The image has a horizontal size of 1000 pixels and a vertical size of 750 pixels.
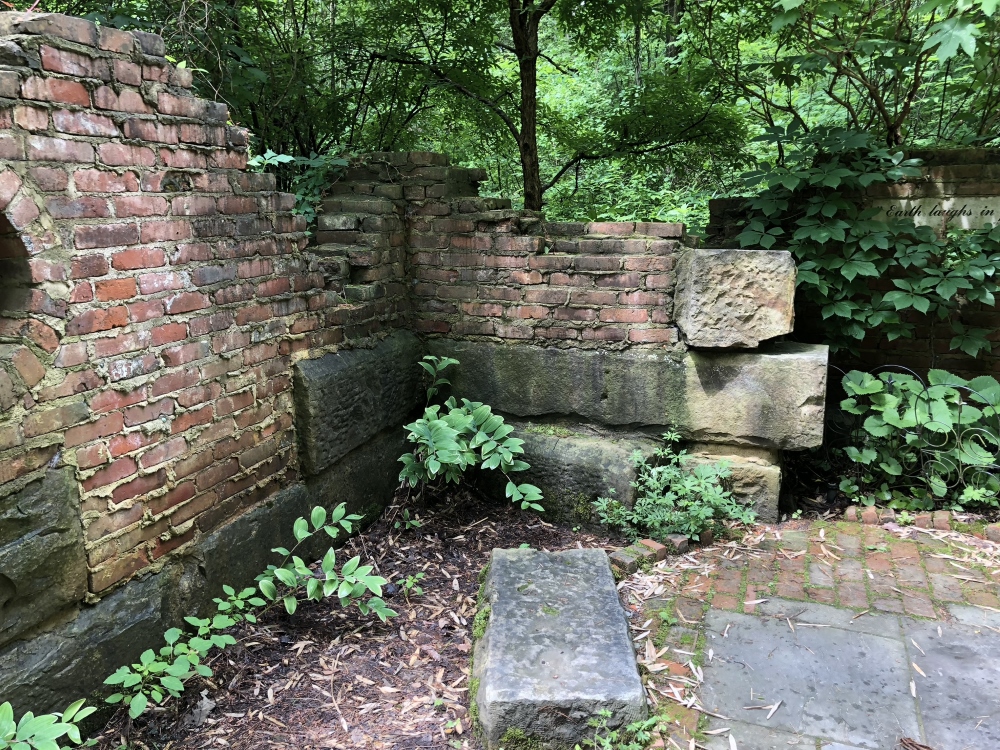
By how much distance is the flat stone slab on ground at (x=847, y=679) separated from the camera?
2.13 m

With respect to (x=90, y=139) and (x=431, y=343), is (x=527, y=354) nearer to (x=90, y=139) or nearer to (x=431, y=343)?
(x=431, y=343)

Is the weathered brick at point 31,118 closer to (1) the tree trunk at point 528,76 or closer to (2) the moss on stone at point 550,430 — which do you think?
(2) the moss on stone at point 550,430

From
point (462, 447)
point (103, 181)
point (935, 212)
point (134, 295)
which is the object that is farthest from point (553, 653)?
point (935, 212)

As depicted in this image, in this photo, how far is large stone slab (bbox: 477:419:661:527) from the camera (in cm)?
359

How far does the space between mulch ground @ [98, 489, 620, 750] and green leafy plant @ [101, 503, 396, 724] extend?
0.26 feet

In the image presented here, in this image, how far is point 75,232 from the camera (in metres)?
2.02

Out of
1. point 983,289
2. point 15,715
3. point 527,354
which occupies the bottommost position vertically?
point 15,715

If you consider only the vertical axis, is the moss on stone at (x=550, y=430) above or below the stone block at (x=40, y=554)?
below

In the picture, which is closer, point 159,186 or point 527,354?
point 159,186

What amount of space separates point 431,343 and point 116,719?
2377 millimetres

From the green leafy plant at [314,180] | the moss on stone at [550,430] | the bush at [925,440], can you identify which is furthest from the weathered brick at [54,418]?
the bush at [925,440]

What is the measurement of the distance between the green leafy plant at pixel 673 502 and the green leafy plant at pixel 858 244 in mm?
1293

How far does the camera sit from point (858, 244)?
12.9 ft

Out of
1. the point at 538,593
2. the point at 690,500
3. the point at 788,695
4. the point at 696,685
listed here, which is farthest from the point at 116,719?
the point at 690,500
